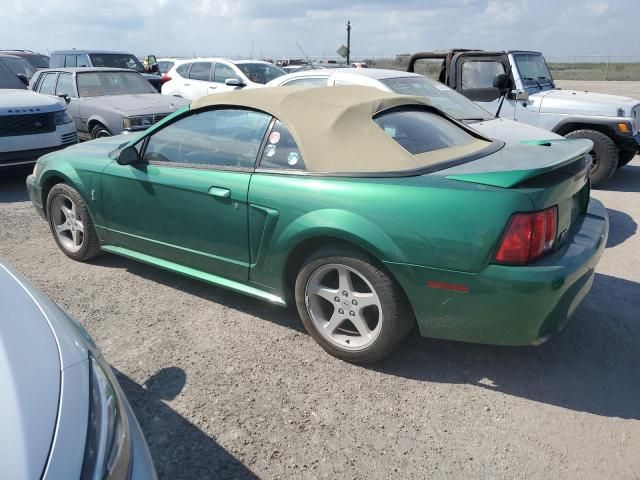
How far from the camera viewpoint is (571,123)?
7.00 metres

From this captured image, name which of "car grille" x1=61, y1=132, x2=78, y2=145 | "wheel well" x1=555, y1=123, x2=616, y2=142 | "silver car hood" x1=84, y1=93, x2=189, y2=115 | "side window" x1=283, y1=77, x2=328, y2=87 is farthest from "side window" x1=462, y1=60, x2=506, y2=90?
"car grille" x1=61, y1=132, x2=78, y2=145

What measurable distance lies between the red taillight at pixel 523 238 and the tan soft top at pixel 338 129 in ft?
2.08

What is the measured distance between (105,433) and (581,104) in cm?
724

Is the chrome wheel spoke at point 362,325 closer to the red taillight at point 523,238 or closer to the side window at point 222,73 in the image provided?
the red taillight at point 523,238

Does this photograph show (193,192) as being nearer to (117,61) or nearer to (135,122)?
(135,122)

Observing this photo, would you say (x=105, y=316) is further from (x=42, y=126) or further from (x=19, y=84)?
(x=19, y=84)

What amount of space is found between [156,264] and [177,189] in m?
0.68

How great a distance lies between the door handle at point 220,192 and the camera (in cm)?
320

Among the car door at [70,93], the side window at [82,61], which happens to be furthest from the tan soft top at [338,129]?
the side window at [82,61]

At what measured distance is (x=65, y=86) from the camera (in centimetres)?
891

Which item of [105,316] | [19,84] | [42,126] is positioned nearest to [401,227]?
[105,316]

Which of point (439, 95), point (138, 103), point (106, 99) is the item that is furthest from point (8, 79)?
point (439, 95)

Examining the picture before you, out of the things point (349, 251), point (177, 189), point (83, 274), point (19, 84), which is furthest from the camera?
point (19, 84)

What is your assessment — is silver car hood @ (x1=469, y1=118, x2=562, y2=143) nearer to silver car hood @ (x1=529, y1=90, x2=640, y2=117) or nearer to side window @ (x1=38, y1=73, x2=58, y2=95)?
silver car hood @ (x1=529, y1=90, x2=640, y2=117)
